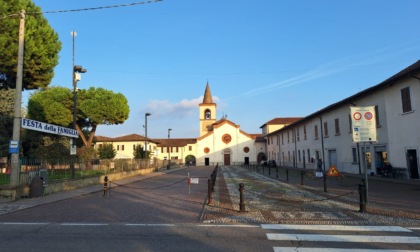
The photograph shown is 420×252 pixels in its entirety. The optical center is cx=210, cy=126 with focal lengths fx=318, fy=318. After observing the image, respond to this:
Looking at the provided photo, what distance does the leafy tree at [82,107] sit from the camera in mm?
37906

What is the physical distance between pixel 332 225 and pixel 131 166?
2654 centimetres

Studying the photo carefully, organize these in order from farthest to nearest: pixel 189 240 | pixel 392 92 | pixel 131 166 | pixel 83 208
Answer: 1. pixel 131 166
2. pixel 392 92
3. pixel 83 208
4. pixel 189 240

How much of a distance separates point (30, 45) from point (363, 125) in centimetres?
2325

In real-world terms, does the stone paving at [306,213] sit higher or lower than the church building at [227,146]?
lower

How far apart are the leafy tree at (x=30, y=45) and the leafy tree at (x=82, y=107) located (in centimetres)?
989

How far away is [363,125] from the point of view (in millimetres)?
12281

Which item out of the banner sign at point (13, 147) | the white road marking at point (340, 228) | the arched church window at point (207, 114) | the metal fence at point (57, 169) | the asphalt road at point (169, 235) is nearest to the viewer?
the asphalt road at point (169, 235)

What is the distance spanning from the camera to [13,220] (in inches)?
364

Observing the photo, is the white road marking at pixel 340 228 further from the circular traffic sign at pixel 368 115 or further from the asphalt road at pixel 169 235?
the circular traffic sign at pixel 368 115

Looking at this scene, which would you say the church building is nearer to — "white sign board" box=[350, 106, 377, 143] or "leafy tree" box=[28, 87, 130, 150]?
"leafy tree" box=[28, 87, 130, 150]

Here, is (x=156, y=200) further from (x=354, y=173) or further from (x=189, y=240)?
(x=354, y=173)

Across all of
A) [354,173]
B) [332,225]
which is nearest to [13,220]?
[332,225]

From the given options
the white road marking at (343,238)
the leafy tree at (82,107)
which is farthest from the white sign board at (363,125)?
the leafy tree at (82,107)

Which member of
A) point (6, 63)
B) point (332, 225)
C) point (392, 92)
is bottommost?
point (332, 225)
